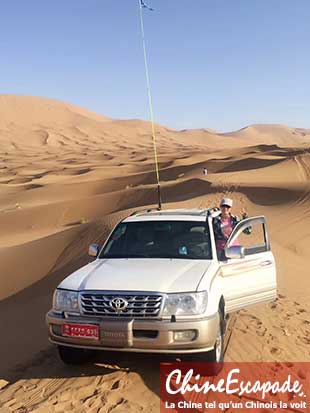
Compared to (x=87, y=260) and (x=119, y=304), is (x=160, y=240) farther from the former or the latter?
(x=87, y=260)

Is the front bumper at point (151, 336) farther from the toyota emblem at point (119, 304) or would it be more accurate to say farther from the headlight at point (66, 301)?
the headlight at point (66, 301)

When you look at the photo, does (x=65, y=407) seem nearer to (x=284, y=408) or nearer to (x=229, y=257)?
(x=284, y=408)

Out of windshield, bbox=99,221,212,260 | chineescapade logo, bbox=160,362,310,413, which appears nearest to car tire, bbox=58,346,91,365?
chineescapade logo, bbox=160,362,310,413

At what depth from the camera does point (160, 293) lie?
16.6 ft

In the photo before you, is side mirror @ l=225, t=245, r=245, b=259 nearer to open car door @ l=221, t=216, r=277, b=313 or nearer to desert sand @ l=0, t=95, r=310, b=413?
open car door @ l=221, t=216, r=277, b=313

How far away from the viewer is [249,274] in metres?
6.28

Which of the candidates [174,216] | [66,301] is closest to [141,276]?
[66,301]

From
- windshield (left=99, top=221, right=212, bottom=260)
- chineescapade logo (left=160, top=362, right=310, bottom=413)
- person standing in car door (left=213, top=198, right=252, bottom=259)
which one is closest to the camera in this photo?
chineescapade logo (left=160, top=362, right=310, bottom=413)

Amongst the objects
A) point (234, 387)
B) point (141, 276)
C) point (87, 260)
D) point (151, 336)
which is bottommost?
point (87, 260)

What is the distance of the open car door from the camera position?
5.95 m

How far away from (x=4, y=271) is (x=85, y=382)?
29.3 ft

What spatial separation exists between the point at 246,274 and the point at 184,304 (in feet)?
4.67

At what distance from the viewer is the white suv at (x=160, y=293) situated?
4.96 m

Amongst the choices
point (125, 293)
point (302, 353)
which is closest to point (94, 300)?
point (125, 293)
